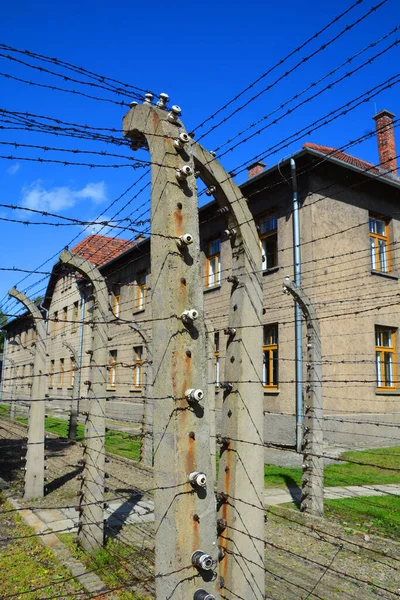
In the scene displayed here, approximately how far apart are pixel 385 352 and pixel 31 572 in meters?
13.0

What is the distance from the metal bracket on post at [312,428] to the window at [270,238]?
7.70m

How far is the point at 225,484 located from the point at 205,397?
4.08ft

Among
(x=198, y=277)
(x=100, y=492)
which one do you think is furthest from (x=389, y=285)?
(x=198, y=277)

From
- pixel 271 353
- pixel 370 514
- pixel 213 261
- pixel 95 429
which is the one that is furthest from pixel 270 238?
pixel 95 429

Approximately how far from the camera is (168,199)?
10.1 feet

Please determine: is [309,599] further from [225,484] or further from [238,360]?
[238,360]

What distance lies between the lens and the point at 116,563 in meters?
5.30

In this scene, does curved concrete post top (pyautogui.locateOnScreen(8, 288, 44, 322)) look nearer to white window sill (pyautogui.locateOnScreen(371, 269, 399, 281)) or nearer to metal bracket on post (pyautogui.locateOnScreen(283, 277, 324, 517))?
metal bracket on post (pyautogui.locateOnScreen(283, 277, 324, 517))

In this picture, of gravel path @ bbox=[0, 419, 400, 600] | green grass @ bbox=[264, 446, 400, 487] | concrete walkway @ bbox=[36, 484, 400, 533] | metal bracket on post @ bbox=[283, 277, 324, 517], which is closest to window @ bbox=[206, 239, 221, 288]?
green grass @ bbox=[264, 446, 400, 487]

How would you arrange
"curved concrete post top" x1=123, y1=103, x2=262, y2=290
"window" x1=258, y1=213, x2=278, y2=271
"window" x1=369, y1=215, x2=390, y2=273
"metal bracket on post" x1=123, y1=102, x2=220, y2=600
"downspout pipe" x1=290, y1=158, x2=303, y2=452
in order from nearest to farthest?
"metal bracket on post" x1=123, y1=102, x2=220, y2=600, "curved concrete post top" x1=123, y1=103, x2=262, y2=290, "downspout pipe" x1=290, y1=158, x2=303, y2=452, "window" x1=258, y1=213, x2=278, y2=271, "window" x1=369, y1=215, x2=390, y2=273

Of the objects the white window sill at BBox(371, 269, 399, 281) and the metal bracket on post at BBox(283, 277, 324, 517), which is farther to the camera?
the white window sill at BBox(371, 269, 399, 281)

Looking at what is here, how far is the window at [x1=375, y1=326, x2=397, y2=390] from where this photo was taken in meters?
15.2

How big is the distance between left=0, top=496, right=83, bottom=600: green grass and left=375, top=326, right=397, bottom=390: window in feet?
38.7

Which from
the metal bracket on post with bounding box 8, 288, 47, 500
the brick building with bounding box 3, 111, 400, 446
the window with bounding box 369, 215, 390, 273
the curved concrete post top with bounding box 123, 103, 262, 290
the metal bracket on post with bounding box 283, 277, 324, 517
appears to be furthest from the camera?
the window with bounding box 369, 215, 390, 273
